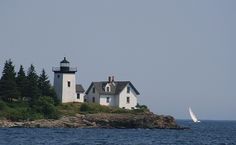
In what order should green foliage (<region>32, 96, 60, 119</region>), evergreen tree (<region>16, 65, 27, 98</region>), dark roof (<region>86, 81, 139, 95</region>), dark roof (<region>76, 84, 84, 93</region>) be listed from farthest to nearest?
dark roof (<region>86, 81, 139, 95</region>) → dark roof (<region>76, 84, 84, 93</region>) → evergreen tree (<region>16, 65, 27, 98</region>) → green foliage (<region>32, 96, 60, 119</region>)

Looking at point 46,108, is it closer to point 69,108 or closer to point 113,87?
point 69,108

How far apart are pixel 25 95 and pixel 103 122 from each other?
12966 millimetres

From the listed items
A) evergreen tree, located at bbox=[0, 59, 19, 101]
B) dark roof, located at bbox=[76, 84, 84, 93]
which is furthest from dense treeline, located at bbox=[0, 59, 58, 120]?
dark roof, located at bbox=[76, 84, 84, 93]

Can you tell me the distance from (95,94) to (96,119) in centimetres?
1480

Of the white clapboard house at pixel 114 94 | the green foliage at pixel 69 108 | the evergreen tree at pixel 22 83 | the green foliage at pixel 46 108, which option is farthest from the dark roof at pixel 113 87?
the green foliage at pixel 46 108

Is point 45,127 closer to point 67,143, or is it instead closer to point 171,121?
point 171,121

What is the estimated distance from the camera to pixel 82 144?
60438 mm

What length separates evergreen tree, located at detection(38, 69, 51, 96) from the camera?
3866 inches

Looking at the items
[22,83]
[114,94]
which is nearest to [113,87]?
[114,94]

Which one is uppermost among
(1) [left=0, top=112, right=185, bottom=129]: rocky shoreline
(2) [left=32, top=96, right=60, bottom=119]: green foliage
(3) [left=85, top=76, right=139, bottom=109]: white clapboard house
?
(3) [left=85, top=76, right=139, bottom=109]: white clapboard house

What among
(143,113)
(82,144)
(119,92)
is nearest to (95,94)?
(119,92)

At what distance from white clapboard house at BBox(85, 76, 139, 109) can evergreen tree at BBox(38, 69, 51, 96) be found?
9.06 metres

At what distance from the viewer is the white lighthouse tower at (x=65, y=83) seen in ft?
330

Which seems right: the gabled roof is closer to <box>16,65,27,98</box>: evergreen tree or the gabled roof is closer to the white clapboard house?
the white clapboard house
